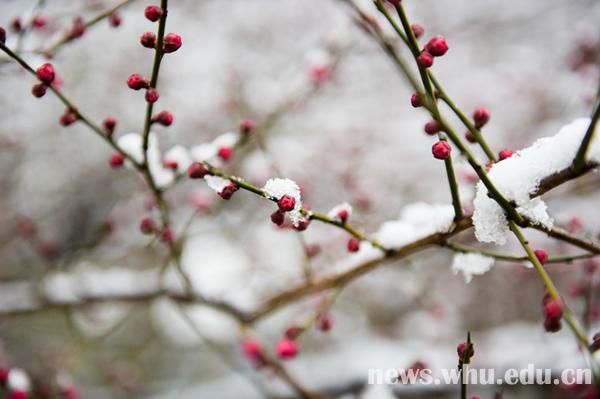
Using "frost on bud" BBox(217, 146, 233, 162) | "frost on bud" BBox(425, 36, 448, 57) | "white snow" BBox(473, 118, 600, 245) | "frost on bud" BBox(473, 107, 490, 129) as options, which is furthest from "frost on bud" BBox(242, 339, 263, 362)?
"frost on bud" BBox(425, 36, 448, 57)

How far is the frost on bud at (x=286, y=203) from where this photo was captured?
103cm

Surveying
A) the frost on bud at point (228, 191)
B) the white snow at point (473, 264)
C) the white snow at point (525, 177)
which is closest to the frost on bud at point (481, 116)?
the white snow at point (525, 177)

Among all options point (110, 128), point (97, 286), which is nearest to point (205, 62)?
point (97, 286)

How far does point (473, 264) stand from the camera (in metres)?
1.29

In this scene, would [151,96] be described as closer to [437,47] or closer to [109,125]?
[109,125]

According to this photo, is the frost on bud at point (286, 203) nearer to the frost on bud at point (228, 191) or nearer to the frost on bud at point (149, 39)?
the frost on bud at point (228, 191)

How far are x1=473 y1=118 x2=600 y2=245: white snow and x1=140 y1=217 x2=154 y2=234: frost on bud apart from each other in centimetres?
120

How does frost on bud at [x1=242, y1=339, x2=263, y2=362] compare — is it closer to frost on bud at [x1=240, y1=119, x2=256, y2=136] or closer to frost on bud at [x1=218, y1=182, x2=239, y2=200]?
frost on bud at [x1=240, y1=119, x2=256, y2=136]

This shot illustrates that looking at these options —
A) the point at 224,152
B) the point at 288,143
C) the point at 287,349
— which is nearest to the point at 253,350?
the point at 287,349

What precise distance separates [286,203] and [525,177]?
56cm

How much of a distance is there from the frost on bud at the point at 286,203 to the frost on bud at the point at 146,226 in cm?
87

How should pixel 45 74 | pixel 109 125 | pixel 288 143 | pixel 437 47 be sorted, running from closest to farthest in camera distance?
pixel 437 47
pixel 45 74
pixel 109 125
pixel 288 143

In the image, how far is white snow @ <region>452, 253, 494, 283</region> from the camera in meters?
1.27

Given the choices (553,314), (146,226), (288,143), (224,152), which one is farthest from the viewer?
(288,143)
